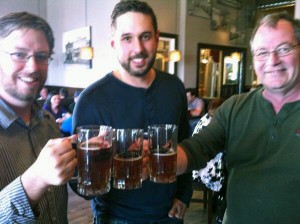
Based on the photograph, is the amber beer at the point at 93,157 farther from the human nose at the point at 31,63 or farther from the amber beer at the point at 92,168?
the human nose at the point at 31,63

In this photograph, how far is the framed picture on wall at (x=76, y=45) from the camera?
309 inches

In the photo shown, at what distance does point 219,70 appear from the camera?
9.61 metres

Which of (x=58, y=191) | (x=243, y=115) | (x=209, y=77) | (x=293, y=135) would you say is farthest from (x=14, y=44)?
(x=209, y=77)

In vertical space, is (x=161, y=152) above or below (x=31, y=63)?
below

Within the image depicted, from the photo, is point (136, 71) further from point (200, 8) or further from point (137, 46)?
point (200, 8)

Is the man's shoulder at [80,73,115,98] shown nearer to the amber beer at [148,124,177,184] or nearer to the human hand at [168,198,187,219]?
the amber beer at [148,124,177,184]

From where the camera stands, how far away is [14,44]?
999 millimetres

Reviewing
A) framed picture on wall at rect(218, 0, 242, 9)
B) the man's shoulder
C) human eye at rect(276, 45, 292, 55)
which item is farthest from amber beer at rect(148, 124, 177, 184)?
framed picture on wall at rect(218, 0, 242, 9)

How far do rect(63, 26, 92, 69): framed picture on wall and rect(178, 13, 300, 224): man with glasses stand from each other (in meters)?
6.87

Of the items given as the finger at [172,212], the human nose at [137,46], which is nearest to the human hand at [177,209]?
the finger at [172,212]

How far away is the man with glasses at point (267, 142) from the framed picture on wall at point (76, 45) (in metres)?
6.87

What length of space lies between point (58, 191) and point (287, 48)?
1.09 m

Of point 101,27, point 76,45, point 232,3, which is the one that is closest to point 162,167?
point 101,27

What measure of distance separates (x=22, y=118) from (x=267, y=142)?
3.26 ft
